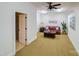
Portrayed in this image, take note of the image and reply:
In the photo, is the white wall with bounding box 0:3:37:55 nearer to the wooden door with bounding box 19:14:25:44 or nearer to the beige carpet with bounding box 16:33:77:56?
the beige carpet with bounding box 16:33:77:56

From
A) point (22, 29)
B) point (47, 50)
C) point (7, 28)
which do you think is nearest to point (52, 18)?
point (22, 29)

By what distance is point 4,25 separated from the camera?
365 cm

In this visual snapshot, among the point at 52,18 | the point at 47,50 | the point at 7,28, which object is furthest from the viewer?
the point at 52,18

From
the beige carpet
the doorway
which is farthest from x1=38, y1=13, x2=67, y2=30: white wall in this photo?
the doorway

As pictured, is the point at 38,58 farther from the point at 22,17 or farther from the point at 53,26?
the point at 53,26

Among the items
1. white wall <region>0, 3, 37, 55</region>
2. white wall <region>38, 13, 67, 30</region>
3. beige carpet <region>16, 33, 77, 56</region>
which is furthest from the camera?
white wall <region>38, 13, 67, 30</region>

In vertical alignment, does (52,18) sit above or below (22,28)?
above

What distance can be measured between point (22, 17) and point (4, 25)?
257 cm

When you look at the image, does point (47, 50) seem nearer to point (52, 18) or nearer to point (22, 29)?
point (22, 29)

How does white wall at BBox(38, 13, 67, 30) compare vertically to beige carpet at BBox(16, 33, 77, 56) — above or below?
above

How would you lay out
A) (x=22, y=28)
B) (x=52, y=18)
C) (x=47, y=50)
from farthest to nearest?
1. (x=52, y=18)
2. (x=22, y=28)
3. (x=47, y=50)

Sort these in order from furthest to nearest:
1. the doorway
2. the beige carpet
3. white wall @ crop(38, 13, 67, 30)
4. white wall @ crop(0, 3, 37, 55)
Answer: white wall @ crop(38, 13, 67, 30) → the doorway → the beige carpet → white wall @ crop(0, 3, 37, 55)

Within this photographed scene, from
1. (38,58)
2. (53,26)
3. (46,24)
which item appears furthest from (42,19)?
(38,58)

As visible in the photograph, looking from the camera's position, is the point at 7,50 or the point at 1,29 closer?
the point at 1,29
